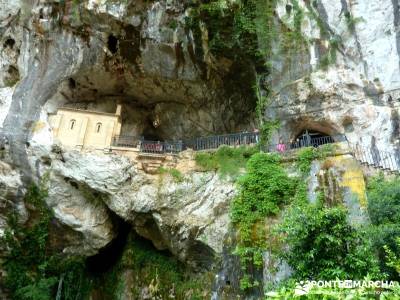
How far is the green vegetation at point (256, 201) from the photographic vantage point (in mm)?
10352

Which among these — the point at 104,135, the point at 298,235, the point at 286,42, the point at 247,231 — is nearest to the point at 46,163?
the point at 104,135

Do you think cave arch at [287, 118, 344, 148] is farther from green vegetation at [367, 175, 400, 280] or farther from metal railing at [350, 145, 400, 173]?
green vegetation at [367, 175, 400, 280]

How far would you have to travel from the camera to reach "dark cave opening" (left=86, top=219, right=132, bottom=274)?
1520 centimetres

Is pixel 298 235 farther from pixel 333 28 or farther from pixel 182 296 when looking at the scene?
pixel 333 28

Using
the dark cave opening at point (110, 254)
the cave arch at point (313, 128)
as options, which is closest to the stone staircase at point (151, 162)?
the dark cave opening at point (110, 254)

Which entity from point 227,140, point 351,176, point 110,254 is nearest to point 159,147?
point 227,140

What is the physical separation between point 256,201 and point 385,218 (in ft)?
12.4

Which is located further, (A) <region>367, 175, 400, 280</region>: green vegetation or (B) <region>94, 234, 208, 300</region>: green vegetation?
(B) <region>94, 234, 208, 300</region>: green vegetation

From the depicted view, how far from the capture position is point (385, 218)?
897 cm

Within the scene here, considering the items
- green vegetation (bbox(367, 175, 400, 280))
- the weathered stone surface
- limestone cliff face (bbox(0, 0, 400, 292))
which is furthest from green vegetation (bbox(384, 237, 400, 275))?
limestone cliff face (bbox(0, 0, 400, 292))

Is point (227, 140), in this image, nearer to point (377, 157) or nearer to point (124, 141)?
point (124, 141)

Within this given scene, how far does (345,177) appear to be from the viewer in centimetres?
1090

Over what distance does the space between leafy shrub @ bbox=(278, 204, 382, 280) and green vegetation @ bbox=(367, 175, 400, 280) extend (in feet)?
1.44

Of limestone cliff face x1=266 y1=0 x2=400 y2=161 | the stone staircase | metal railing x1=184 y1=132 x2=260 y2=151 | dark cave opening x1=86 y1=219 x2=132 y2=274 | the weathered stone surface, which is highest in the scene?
limestone cliff face x1=266 y1=0 x2=400 y2=161
